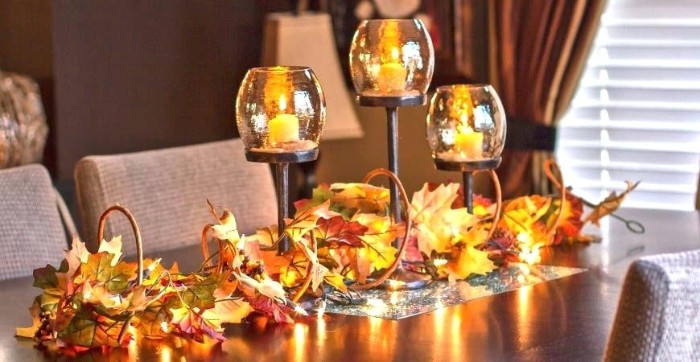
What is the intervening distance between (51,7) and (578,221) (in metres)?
2.07

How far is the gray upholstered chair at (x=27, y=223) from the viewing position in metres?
2.29

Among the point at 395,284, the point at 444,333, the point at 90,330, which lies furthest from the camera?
the point at 395,284

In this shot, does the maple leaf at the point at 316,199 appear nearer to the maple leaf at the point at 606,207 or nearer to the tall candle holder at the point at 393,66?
the tall candle holder at the point at 393,66

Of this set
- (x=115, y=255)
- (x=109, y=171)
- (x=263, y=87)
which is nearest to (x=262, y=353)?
(x=115, y=255)

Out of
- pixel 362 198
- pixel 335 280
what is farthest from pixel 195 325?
pixel 362 198

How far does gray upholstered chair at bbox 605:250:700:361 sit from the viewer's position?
129cm

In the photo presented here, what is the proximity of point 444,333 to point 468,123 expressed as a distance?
1.66 feet

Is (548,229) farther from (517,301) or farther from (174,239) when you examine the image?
(174,239)

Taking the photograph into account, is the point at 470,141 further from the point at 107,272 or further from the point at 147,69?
the point at 147,69

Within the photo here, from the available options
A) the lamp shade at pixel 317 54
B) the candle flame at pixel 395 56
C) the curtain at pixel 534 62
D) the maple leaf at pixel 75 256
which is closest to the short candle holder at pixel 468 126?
the candle flame at pixel 395 56

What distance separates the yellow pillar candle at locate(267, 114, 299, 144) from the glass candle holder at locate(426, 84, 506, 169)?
353 mm

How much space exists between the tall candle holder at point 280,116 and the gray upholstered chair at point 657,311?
68 cm

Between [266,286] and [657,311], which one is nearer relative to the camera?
[657,311]

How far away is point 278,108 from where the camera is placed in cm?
189
